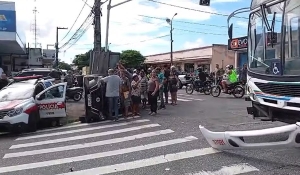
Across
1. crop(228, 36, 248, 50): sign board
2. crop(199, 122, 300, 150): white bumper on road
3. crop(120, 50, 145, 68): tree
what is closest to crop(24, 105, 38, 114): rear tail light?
crop(199, 122, 300, 150): white bumper on road

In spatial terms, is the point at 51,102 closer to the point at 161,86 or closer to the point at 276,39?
the point at 161,86

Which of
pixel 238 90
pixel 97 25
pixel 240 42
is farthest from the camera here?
pixel 238 90

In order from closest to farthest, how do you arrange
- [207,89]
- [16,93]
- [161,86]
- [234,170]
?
1. [234,170]
2. [16,93]
3. [161,86]
4. [207,89]

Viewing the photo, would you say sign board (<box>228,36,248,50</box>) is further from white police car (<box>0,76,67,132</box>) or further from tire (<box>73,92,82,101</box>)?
tire (<box>73,92,82,101</box>)

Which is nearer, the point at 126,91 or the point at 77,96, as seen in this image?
the point at 126,91

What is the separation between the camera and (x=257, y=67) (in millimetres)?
7641

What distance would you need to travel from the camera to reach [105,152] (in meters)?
7.73

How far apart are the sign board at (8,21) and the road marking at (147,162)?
26.7 metres

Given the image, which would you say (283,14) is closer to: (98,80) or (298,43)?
(298,43)

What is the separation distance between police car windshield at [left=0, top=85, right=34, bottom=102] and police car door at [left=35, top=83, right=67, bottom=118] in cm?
34

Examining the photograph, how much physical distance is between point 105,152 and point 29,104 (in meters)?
4.33

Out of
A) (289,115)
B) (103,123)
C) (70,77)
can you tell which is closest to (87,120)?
(103,123)

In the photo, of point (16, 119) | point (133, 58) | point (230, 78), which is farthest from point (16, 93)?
point (133, 58)

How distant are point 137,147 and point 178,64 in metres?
48.1
